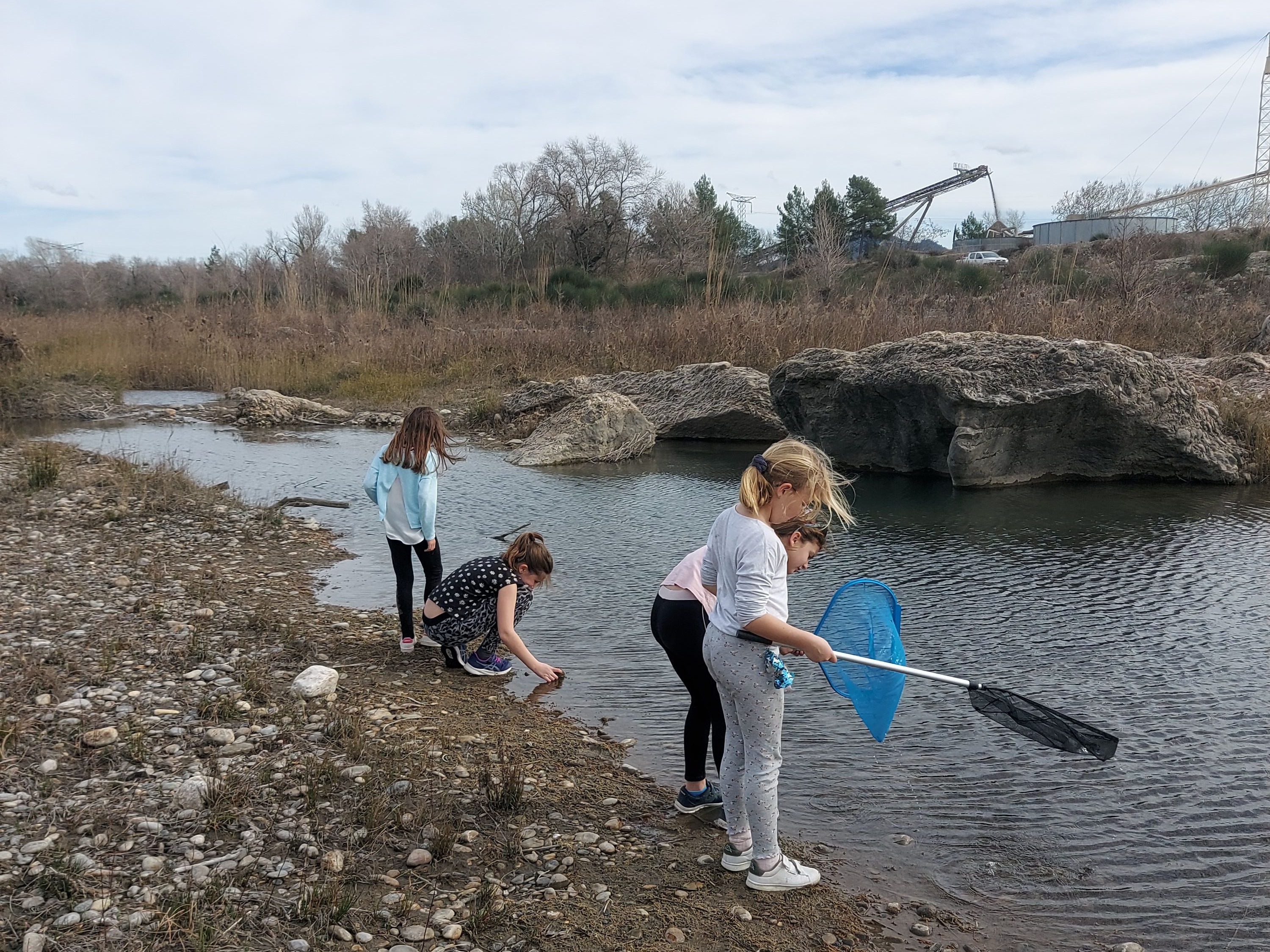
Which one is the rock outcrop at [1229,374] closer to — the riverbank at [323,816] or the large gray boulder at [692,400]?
the large gray boulder at [692,400]

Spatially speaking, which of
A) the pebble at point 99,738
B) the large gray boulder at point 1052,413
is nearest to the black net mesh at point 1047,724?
the pebble at point 99,738

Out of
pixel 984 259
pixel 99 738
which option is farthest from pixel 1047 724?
pixel 984 259

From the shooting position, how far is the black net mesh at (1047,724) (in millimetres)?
3338

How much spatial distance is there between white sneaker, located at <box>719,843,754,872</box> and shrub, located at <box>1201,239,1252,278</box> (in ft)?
96.1

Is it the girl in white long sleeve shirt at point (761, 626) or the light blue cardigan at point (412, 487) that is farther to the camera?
the light blue cardigan at point (412, 487)

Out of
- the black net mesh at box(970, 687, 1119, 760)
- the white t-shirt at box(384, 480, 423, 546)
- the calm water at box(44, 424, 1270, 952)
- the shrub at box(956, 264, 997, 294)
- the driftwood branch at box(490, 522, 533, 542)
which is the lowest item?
the calm water at box(44, 424, 1270, 952)

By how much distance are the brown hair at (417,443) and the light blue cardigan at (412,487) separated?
0.03 meters

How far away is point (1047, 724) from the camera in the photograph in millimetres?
3418

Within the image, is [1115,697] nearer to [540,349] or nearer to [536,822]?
[536,822]

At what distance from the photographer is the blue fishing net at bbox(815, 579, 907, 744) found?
3.35 m

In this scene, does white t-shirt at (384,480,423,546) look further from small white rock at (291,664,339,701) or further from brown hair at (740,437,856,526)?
brown hair at (740,437,856,526)

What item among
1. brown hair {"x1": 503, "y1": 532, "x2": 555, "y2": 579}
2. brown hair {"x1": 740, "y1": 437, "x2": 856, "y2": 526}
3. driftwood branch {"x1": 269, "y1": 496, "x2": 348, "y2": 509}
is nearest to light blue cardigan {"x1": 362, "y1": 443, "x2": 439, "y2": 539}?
brown hair {"x1": 503, "y1": 532, "x2": 555, "y2": 579}

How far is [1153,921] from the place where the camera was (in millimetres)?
3164

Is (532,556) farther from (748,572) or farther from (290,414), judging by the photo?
(290,414)
